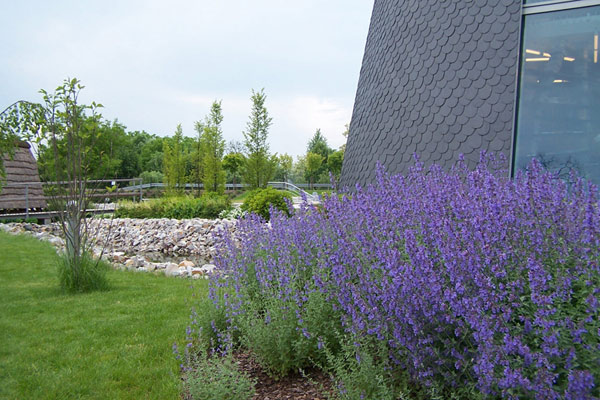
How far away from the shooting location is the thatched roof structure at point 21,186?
647 inches

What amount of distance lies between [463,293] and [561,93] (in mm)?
6237

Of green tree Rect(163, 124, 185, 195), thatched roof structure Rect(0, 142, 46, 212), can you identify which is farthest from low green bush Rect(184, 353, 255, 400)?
green tree Rect(163, 124, 185, 195)

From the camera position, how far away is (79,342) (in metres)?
4.25

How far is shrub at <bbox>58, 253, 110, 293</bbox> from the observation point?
613 cm

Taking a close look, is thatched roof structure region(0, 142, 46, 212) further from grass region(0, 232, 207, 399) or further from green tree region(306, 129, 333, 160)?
green tree region(306, 129, 333, 160)

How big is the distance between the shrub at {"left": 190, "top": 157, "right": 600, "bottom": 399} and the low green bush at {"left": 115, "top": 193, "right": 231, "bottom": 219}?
10281 mm

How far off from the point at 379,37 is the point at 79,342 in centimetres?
947

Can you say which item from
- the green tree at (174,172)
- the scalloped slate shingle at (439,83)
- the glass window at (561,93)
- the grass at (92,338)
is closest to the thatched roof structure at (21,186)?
the green tree at (174,172)

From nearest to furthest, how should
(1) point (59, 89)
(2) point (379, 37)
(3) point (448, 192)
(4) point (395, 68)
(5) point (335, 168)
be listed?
(3) point (448, 192) < (1) point (59, 89) < (4) point (395, 68) < (2) point (379, 37) < (5) point (335, 168)

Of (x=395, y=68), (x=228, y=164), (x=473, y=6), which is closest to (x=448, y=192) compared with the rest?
(x=473, y=6)

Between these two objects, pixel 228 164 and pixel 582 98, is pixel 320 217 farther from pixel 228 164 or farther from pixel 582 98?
pixel 228 164

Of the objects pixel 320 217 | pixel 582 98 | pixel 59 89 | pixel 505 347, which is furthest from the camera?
pixel 582 98

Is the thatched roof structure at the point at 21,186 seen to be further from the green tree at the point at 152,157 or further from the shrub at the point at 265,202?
the green tree at the point at 152,157

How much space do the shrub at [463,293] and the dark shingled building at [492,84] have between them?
4.22 m
